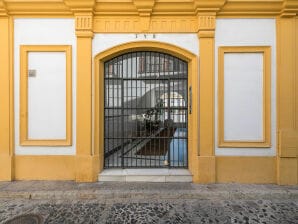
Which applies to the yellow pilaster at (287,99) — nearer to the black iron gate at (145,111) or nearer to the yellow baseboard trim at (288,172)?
the yellow baseboard trim at (288,172)

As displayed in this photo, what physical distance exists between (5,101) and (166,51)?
3989 millimetres

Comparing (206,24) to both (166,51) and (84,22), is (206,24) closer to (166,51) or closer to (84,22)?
(166,51)

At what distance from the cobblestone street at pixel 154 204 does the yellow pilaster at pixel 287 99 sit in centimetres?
46

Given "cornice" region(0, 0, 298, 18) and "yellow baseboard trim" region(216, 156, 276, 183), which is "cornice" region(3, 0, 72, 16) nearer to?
"cornice" region(0, 0, 298, 18)

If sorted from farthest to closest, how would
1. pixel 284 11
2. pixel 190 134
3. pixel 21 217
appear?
pixel 190 134 < pixel 284 11 < pixel 21 217

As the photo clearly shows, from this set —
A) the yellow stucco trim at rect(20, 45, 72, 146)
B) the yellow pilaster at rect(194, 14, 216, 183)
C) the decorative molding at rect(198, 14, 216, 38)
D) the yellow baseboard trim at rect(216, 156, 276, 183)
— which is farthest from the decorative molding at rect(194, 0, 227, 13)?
the yellow baseboard trim at rect(216, 156, 276, 183)

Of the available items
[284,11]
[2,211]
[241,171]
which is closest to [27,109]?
[2,211]

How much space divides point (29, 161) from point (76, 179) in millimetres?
1212

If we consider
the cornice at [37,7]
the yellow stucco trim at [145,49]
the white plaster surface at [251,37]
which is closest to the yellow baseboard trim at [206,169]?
the yellow stucco trim at [145,49]

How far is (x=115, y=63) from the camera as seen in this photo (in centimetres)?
554

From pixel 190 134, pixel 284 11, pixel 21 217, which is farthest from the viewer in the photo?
pixel 190 134

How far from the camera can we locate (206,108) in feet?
16.7

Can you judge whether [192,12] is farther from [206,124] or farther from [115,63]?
[206,124]

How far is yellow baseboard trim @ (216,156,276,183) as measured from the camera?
5.09 metres
